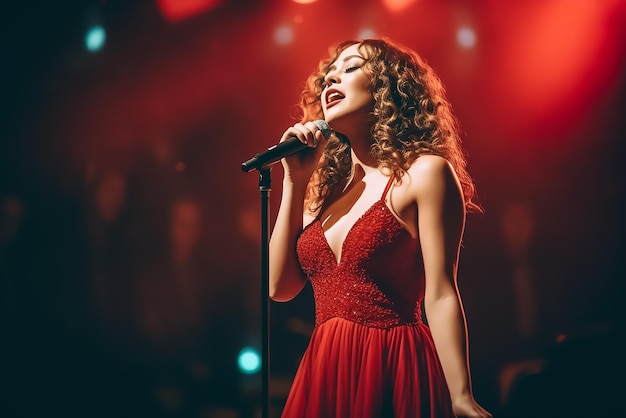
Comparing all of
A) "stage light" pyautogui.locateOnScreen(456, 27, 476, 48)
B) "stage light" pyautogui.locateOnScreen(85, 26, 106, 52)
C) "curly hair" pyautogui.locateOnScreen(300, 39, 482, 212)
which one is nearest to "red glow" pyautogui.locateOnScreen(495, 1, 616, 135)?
"stage light" pyautogui.locateOnScreen(456, 27, 476, 48)

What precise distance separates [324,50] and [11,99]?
1203mm

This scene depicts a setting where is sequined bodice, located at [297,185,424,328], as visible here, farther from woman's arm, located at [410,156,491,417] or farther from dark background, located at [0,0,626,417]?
dark background, located at [0,0,626,417]

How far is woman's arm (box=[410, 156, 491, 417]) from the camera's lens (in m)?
1.10

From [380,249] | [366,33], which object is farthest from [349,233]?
[366,33]

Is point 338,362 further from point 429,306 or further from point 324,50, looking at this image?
point 324,50

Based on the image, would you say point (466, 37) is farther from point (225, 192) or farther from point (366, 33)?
point (225, 192)

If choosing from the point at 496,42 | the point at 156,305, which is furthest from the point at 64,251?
the point at 496,42

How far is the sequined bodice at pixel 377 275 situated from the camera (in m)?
1.23

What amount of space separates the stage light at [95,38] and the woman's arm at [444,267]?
62.5 inches

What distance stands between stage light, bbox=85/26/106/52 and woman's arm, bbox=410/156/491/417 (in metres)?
1.59

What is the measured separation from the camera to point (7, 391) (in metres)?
2.15

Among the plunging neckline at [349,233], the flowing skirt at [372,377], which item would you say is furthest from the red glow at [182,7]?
the flowing skirt at [372,377]

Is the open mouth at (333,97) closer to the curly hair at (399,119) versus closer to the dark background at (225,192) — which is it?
the curly hair at (399,119)

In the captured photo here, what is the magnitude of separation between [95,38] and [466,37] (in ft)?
4.71
